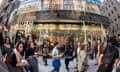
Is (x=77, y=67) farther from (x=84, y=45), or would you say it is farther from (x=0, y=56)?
(x=0, y=56)

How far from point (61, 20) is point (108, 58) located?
682 mm

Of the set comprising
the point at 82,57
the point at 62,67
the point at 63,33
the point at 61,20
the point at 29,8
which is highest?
the point at 29,8

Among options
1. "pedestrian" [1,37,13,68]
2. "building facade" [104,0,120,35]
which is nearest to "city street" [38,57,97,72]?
"pedestrian" [1,37,13,68]

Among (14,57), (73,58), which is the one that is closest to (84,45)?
(73,58)

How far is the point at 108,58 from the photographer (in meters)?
4.05

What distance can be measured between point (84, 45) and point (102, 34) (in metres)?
0.30

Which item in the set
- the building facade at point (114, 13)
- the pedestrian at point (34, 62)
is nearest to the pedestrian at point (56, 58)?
the pedestrian at point (34, 62)

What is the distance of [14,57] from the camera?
404 cm

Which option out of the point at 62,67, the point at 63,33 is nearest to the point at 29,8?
the point at 63,33

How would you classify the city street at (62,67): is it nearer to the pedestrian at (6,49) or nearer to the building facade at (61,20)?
the building facade at (61,20)

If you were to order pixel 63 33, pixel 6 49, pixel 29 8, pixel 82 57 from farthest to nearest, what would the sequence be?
1. pixel 6 49
2. pixel 29 8
3. pixel 82 57
4. pixel 63 33

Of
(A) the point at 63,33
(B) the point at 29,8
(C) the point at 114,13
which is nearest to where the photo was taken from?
(A) the point at 63,33

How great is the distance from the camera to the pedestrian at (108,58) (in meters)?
4.03

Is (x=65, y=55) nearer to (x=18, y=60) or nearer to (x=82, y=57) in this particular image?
(x=82, y=57)
